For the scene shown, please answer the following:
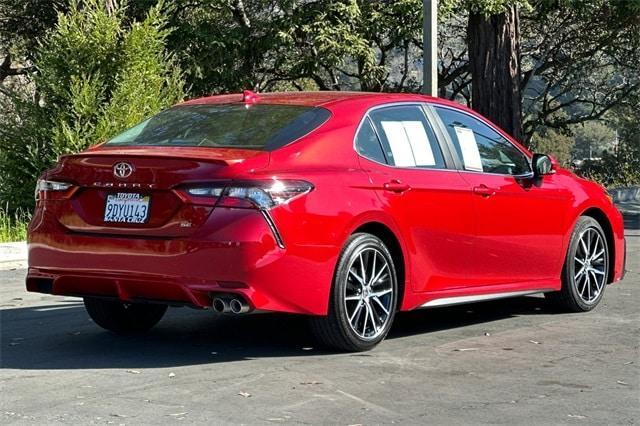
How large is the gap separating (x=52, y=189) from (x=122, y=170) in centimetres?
58

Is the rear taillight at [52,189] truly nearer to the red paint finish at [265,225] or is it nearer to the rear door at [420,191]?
the red paint finish at [265,225]

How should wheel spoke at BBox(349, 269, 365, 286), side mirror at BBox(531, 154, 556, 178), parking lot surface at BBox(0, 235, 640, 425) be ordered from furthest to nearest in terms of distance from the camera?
side mirror at BBox(531, 154, 556, 178) < wheel spoke at BBox(349, 269, 365, 286) < parking lot surface at BBox(0, 235, 640, 425)

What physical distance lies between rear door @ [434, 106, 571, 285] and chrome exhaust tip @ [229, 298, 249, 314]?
2.00 meters

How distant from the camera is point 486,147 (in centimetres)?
846

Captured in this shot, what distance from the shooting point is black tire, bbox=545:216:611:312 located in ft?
29.2

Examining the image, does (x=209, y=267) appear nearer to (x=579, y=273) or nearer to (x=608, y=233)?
(x=579, y=273)

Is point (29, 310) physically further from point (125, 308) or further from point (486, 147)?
point (486, 147)

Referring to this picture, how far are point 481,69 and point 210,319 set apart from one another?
14408 mm

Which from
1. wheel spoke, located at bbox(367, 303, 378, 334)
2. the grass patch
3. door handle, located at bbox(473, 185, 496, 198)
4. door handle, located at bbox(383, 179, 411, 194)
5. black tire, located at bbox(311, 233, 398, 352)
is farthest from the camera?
the grass patch

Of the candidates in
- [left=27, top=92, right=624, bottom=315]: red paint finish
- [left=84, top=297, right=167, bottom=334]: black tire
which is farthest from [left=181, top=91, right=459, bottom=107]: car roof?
[left=84, top=297, right=167, bottom=334]: black tire

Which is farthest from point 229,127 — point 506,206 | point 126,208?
point 506,206

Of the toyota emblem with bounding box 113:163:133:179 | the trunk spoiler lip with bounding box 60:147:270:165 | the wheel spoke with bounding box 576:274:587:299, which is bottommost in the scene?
the wheel spoke with bounding box 576:274:587:299

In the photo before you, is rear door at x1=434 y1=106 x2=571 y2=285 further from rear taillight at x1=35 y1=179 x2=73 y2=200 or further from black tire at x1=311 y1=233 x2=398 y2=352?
rear taillight at x1=35 y1=179 x2=73 y2=200

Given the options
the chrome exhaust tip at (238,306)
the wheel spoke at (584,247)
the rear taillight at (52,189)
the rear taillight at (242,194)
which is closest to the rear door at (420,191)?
the rear taillight at (242,194)
